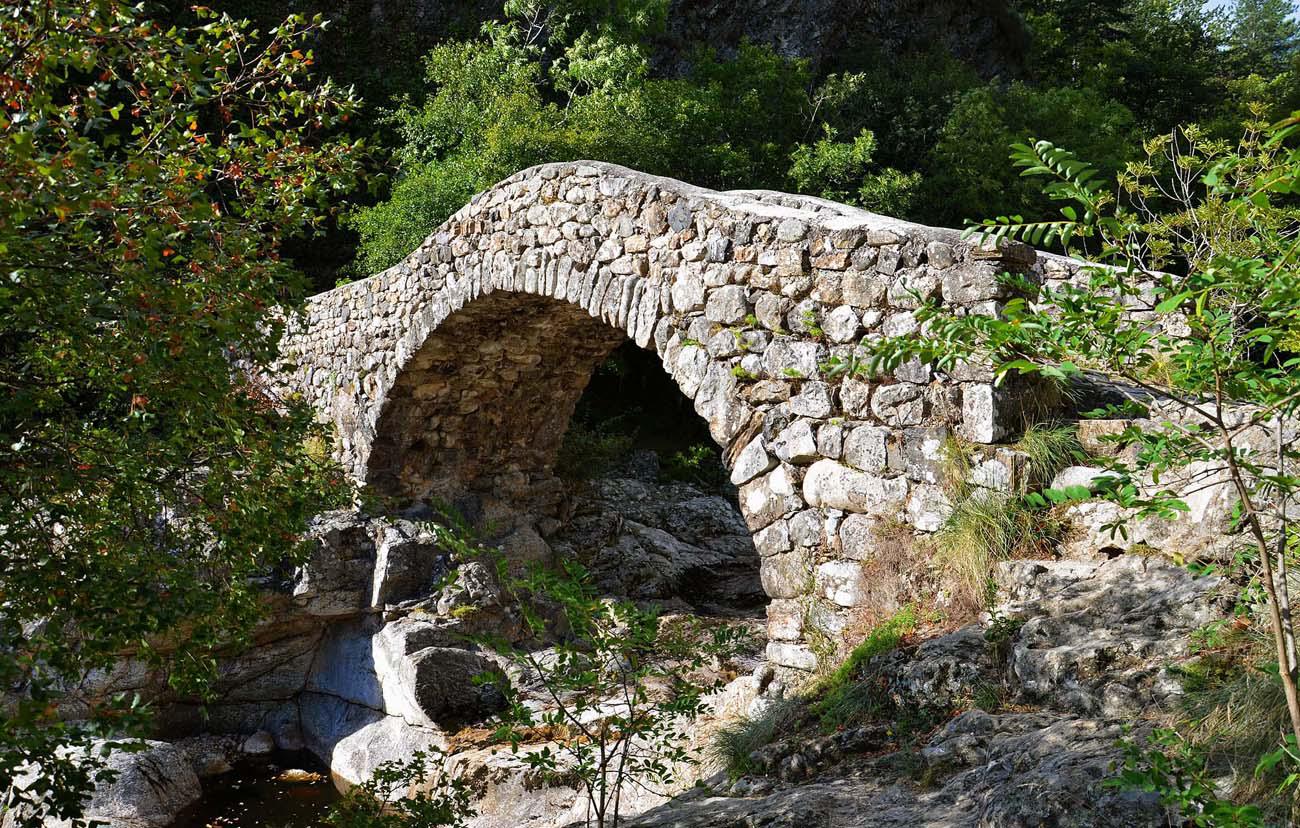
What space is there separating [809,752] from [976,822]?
1.20 metres

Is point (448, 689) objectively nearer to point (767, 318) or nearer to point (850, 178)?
point (767, 318)

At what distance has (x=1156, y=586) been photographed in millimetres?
4008

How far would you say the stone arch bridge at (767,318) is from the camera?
505 cm

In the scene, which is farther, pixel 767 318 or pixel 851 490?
pixel 767 318

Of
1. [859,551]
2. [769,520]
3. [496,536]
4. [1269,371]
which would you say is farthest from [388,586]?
[1269,371]

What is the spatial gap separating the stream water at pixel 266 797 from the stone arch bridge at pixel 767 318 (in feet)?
10.1

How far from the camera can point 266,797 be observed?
7703 millimetres

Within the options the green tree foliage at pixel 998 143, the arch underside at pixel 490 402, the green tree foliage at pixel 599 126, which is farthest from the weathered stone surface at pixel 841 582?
the green tree foliage at pixel 998 143

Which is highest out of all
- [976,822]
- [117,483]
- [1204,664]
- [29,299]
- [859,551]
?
[29,299]

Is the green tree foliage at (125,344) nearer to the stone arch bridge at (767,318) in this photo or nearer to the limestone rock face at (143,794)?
the stone arch bridge at (767,318)

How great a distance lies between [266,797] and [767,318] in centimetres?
509

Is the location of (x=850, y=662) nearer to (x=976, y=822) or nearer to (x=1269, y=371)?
(x=976, y=822)

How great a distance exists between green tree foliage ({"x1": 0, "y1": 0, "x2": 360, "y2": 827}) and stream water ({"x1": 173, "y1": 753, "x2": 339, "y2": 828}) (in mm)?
3785

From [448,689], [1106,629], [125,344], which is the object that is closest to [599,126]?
[448,689]
